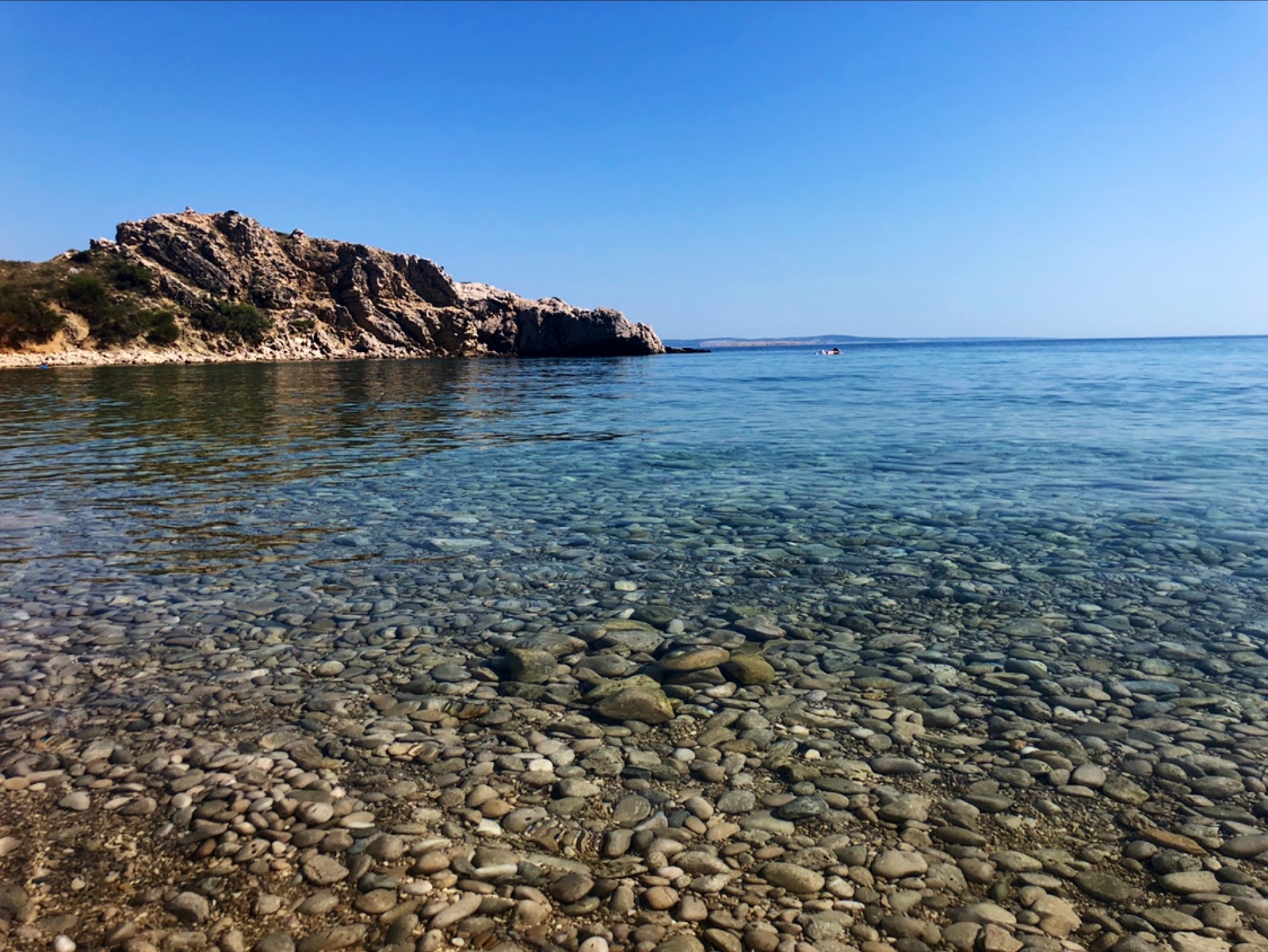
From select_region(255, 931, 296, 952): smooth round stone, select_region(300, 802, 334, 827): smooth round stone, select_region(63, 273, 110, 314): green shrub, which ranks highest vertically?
select_region(63, 273, 110, 314): green shrub

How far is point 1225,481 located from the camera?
13977 mm

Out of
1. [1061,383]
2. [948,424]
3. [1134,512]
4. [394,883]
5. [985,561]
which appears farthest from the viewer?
[1061,383]

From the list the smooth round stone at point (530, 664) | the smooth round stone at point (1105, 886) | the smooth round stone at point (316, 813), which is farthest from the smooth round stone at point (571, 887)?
the smooth round stone at point (1105, 886)

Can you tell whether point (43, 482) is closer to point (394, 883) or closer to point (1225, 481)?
point (394, 883)

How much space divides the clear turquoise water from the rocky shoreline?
4.87ft

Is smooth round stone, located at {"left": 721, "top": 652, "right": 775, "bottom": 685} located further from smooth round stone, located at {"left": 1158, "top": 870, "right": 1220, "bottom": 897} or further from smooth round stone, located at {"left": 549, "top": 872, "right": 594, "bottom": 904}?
smooth round stone, located at {"left": 1158, "top": 870, "right": 1220, "bottom": 897}

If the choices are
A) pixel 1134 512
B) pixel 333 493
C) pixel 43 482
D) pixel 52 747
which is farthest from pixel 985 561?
pixel 43 482

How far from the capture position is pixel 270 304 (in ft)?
390

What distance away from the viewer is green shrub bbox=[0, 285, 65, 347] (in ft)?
256

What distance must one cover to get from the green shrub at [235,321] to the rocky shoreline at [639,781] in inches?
4385

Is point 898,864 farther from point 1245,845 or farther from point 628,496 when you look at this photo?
point 628,496

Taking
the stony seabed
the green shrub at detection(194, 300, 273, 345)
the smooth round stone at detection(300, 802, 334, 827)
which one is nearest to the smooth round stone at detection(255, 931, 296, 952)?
the stony seabed

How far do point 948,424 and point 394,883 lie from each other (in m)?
24.4

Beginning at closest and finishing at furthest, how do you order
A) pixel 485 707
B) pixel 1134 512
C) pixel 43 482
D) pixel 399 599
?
pixel 485 707 < pixel 399 599 < pixel 1134 512 < pixel 43 482
